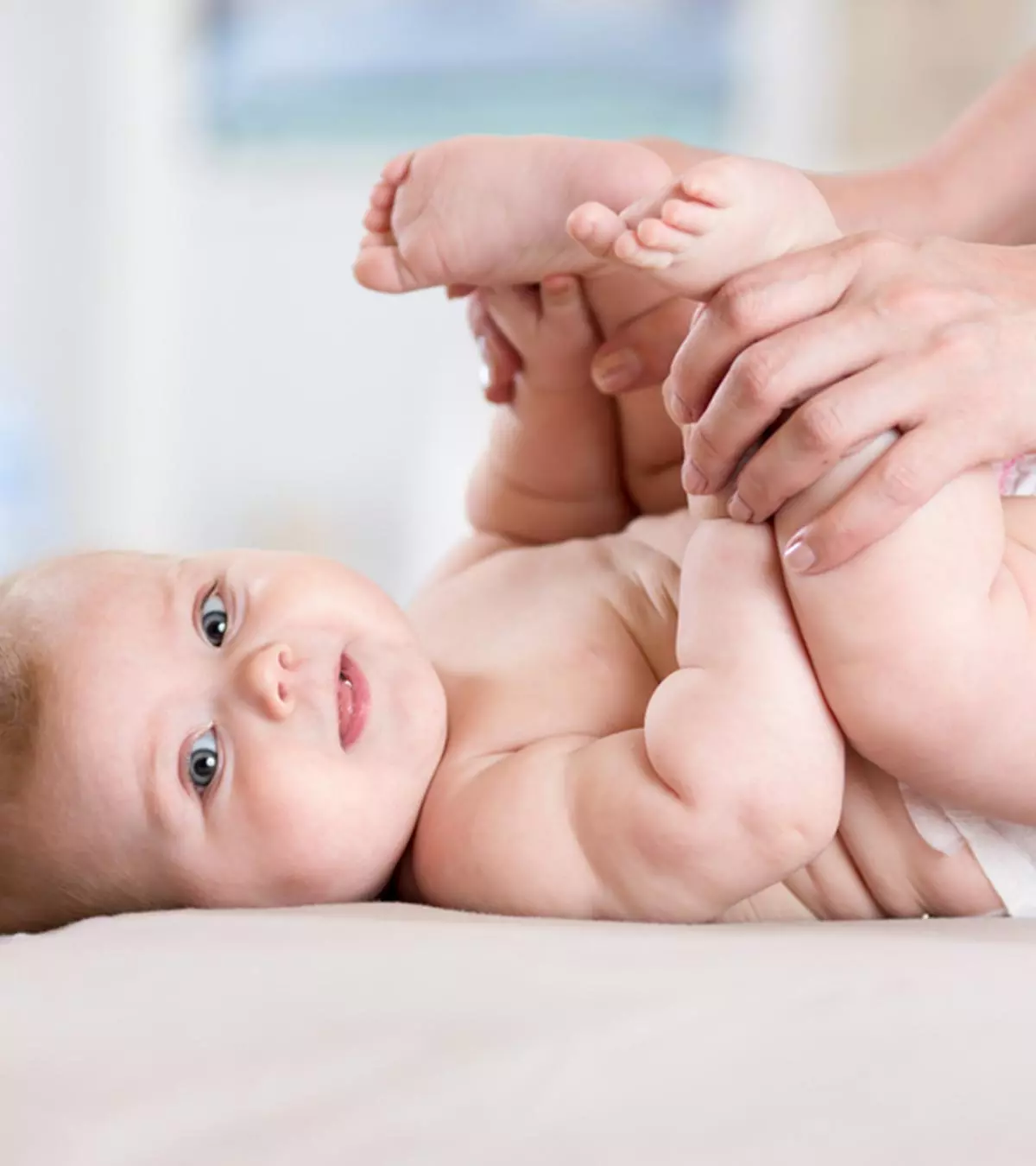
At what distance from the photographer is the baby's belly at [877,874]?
938 mm

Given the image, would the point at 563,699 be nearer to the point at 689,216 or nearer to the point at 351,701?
the point at 351,701

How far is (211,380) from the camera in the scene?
154 inches

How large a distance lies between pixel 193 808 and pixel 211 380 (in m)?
3.09

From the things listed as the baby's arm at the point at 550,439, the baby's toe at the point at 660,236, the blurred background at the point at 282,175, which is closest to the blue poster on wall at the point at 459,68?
the blurred background at the point at 282,175

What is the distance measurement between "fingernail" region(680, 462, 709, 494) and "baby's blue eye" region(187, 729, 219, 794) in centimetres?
37

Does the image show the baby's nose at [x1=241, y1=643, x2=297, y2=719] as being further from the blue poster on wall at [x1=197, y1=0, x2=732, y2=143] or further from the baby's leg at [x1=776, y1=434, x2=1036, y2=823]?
the blue poster on wall at [x1=197, y1=0, x2=732, y2=143]

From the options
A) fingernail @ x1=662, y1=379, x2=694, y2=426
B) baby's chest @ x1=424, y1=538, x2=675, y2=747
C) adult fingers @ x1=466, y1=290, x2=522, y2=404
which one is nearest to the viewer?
fingernail @ x1=662, y1=379, x2=694, y2=426

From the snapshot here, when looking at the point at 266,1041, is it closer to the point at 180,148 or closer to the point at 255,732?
the point at 255,732

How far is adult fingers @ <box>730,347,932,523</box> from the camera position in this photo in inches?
32.2

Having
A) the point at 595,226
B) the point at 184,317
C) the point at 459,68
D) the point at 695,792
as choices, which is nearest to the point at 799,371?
the point at 595,226

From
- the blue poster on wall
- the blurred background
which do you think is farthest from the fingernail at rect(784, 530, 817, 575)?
the blue poster on wall

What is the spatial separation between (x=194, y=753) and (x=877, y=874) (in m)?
0.47

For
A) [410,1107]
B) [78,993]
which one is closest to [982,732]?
[410,1107]

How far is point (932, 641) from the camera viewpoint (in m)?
0.83
